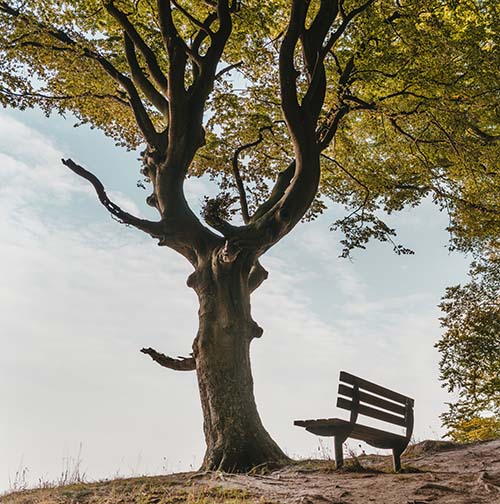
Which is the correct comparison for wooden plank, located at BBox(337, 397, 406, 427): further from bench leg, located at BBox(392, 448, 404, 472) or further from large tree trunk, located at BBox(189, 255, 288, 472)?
large tree trunk, located at BBox(189, 255, 288, 472)

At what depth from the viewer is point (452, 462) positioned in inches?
326

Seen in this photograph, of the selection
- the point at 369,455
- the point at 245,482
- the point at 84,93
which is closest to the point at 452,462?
the point at 369,455

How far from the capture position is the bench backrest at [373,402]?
7921mm

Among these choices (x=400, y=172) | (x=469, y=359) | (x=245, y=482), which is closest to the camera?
(x=245, y=482)

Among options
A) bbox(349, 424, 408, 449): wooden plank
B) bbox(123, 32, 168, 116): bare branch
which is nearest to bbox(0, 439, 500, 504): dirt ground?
bbox(349, 424, 408, 449): wooden plank

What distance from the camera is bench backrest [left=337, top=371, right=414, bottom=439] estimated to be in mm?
7921

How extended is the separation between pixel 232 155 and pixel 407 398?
30.0ft

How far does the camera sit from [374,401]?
27.3 ft

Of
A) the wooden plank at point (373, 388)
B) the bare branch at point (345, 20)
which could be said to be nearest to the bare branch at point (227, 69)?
the bare branch at point (345, 20)

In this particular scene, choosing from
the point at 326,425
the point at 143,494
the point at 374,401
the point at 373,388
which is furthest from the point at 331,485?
the point at 143,494

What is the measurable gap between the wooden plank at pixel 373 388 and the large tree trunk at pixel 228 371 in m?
2.07

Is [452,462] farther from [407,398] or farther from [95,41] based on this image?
[95,41]

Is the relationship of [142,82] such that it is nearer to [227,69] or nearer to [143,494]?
[227,69]

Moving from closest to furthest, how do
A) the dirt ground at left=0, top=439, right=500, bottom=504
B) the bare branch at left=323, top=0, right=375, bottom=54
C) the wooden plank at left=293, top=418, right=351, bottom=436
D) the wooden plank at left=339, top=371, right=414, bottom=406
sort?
the dirt ground at left=0, top=439, right=500, bottom=504
the wooden plank at left=293, top=418, right=351, bottom=436
the wooden plank at left=339, top=371, right=414, bottom=406
the bare branch at left=323, top=0, right=375, bottom=54
